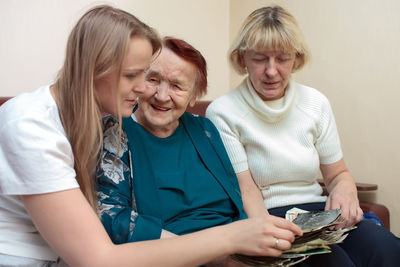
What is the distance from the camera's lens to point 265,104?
6.10ft

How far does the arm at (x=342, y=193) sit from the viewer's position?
1664 millimetres

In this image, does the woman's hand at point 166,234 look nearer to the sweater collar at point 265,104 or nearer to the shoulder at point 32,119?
the shoulder at point 32,119

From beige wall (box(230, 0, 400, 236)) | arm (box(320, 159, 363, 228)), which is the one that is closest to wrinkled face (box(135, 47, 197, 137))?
arm (box(320, 159, 363, 228))

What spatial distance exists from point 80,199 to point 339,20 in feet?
Result: 7.07

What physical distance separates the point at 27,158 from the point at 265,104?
1.13m

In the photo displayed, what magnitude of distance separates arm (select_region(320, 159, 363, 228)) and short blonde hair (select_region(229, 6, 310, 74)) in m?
0.57

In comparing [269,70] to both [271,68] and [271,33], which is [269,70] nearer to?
[271,68]

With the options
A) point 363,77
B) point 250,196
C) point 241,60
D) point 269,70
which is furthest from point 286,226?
point 363,77

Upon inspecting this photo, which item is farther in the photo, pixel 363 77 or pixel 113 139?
pixel 363 77

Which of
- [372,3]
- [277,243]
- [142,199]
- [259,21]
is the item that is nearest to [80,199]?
[142,199]

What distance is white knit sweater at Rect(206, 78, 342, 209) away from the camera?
1813mm

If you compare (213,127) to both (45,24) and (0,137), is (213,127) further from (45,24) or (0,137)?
(45,24)

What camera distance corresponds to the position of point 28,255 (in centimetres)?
113

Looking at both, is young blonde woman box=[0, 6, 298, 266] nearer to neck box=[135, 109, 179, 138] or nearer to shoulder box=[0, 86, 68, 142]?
shoulder box=[0, 86, 68, 142]
